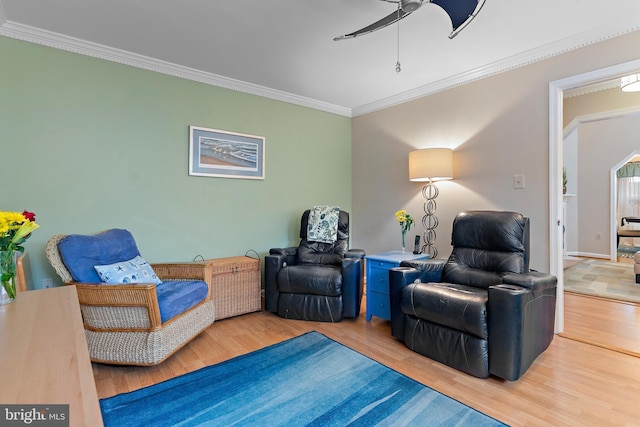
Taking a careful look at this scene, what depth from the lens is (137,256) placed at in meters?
2.67

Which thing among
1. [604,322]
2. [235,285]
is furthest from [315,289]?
[604,322]

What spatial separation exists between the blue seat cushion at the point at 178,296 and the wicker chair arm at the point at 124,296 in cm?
7

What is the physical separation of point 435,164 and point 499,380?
6.41 ft

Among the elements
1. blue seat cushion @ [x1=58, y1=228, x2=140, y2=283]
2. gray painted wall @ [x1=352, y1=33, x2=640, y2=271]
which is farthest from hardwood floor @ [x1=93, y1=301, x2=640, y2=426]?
gray painted wall @ [x1=352, y1=33, x2=640, y2=271]

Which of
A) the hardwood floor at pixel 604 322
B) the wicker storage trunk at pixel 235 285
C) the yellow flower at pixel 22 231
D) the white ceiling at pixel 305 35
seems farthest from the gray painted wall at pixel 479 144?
the yellow flower at pixel 22 231

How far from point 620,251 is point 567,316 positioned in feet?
15.8

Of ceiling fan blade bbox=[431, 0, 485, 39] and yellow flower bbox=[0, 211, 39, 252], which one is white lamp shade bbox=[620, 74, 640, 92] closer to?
ceiling fan blade bbox=[431, 0, 485, 39]

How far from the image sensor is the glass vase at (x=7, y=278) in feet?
4.10

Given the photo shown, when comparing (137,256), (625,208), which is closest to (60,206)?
(137,256)

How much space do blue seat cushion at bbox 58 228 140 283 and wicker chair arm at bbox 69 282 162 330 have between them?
0.14m

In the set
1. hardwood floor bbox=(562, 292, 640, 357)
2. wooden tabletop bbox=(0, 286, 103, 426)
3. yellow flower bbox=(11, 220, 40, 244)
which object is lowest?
hardwood floor bbox=(562, 292, 640, 357)

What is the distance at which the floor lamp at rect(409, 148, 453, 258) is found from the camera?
318 centimetres

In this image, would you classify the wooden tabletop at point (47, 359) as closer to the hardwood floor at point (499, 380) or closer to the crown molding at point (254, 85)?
the hardwood floor at point (499, 380)

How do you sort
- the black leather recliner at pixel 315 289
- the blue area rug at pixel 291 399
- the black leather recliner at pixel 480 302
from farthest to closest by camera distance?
the black leather recliner at pixel 315 289, the black leather recliner at pixel 480 302, the blue area rug at pixel 291 399
